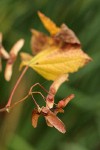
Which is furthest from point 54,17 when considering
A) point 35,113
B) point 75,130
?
point 35,113

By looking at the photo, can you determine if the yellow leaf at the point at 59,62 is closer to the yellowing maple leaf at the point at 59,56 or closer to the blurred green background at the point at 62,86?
the yellowing maple leaf at the point at 59,56

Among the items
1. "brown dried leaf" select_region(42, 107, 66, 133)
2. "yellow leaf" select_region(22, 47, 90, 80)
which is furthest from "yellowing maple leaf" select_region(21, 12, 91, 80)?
"brown dried leaf" select_region(42, 107, 66, 133)

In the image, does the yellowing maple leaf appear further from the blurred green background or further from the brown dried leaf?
the blurred green background

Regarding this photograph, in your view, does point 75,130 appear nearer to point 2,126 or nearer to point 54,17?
point 2,126

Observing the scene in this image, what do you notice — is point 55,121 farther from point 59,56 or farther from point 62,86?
point 62,86

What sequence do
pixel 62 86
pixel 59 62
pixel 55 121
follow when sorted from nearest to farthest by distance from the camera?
pixel 55 121 → pixel 59 62 → pixel 62 86

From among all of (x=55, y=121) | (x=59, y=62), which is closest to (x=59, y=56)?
(x=59, y=62)

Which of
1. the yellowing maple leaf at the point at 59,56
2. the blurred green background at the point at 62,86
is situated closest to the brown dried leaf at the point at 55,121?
the yellowing maple leaf at the point at 59,56

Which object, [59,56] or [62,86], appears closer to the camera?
[59,56]
